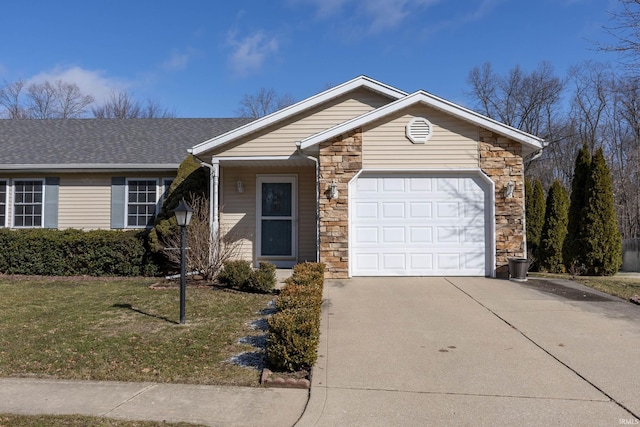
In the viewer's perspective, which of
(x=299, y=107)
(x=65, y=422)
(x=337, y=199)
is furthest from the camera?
(x=299, y=107)

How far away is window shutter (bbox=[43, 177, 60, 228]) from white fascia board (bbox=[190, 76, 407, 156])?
524 centimetres

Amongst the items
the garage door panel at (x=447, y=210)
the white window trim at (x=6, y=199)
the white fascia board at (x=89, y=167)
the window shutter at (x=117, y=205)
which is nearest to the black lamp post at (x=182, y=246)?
the garage door panel at (x=447, y=210)

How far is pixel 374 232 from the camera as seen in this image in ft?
31.2

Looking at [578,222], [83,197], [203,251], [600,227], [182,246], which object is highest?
[83,197]

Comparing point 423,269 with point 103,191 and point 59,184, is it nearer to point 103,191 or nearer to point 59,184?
point 103,191

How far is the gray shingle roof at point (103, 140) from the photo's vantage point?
12672mm

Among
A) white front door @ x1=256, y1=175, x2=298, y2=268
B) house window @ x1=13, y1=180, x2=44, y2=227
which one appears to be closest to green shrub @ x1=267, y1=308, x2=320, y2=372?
white front door @ x1=256, y1=175, x2=298, y2=268

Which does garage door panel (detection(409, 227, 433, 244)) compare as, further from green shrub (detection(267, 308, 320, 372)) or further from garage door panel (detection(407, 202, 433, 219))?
green shrub (detection(267, 308, 320, 372))

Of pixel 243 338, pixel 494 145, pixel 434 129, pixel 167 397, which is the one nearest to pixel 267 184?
pixel 434 129

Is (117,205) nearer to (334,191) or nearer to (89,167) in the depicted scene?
(89,167)

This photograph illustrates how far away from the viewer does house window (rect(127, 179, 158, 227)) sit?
12.3 meters

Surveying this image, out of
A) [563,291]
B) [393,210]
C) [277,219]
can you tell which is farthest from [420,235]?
[277,219]

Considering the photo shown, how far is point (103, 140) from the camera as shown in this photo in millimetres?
14203

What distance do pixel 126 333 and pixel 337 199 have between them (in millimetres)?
5055
